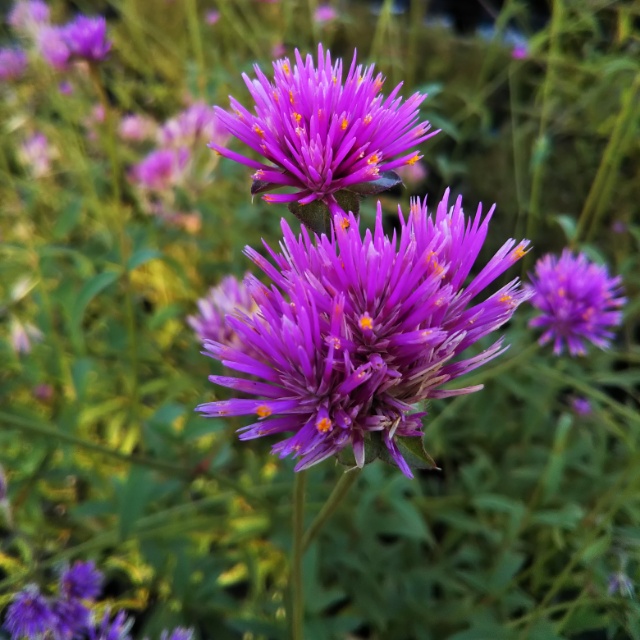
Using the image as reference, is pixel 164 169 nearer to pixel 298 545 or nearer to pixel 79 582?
pixel 79 582

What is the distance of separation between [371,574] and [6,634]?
54 cm

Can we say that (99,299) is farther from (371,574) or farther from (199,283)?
(371,574)

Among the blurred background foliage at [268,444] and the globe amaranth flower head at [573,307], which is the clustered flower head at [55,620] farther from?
the globe amaranth flower head at [573,307]

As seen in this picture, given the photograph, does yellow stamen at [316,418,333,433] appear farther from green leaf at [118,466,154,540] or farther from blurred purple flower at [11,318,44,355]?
blurred purple flower at [11,318,44,355]

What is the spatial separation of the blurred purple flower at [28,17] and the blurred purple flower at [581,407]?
5.08 ft

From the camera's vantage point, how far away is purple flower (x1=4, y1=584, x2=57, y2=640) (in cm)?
60

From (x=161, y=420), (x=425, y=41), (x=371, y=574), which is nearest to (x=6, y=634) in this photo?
(x=161, y=420)

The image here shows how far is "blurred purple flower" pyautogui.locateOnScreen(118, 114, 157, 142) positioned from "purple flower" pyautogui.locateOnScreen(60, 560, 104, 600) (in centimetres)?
130

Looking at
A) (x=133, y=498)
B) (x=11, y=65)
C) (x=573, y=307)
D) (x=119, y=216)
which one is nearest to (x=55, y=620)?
(x=133, y=498)

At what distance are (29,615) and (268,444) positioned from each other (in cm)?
63

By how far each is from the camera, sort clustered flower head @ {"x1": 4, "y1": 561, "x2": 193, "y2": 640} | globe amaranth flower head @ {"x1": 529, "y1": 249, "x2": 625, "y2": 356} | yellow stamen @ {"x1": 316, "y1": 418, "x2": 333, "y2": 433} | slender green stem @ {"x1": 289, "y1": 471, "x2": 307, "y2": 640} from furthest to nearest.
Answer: globe amaranth flower head @ {"x1": 529, "y1": 249, "x2": 625, "y2": 356} → clustered flower head @ {"x1": 4, "y1": 561, "x2": 193, "y2": 640} → slender green stem @ {"x1": 289, "y1": 471, "x2": 307, "y2": 640} → yellow stamen @ {"x1": 316, "y1": 418, "x2": 333, "y2": 433}

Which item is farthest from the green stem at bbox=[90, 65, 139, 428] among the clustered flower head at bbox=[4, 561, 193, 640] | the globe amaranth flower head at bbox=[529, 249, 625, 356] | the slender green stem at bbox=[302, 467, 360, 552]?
the globe amaranth flower head at bbox=[529, 249, 625, 356]

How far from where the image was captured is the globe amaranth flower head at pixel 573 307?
2.39 feet

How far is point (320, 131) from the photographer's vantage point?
0.44m
